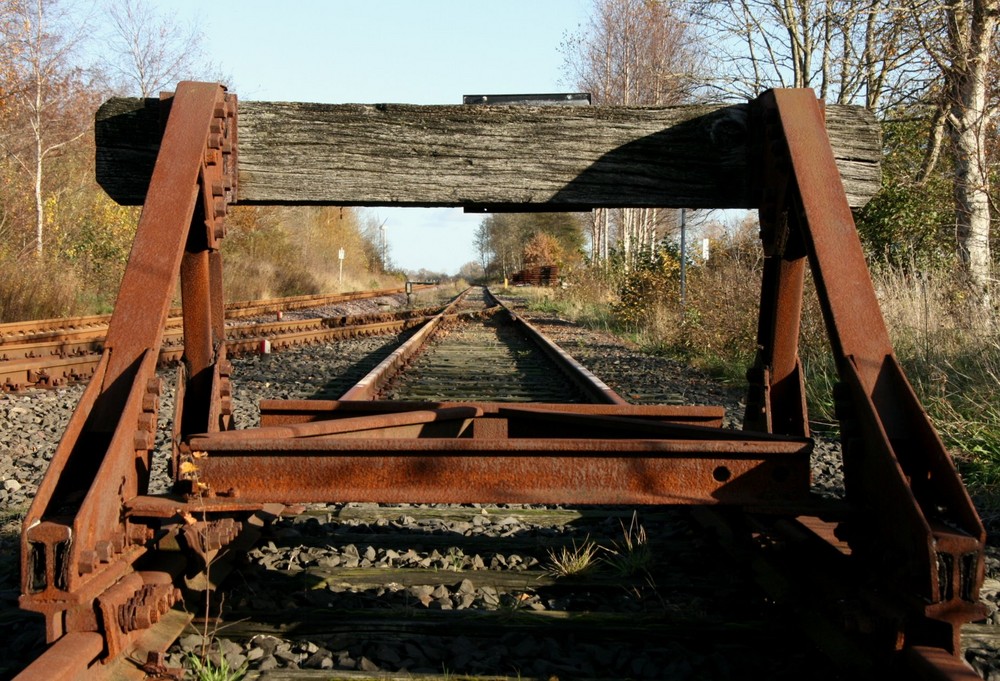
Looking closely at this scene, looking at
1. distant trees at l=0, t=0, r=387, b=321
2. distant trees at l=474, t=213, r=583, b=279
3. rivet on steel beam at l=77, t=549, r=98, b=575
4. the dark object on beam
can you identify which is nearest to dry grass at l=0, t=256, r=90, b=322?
distant trees at l=0, t=0, r=387, b=321

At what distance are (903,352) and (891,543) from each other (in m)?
6.67

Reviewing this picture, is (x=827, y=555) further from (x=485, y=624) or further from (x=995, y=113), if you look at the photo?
(x=995, y=113)

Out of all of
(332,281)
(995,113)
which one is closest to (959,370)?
(995,113)

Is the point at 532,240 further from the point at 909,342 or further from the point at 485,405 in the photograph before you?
the point at 485,405

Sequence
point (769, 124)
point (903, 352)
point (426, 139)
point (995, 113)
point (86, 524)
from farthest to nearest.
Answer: point (995, 113) → point (903, 352) → point (426, 139) → point (769, 124) → point (86, 524)

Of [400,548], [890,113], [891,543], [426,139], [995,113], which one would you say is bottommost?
[400,548]

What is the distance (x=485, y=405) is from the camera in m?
3.82

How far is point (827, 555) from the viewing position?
8.37 feet

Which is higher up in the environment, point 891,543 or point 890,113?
point 890,113

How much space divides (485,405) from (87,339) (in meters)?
9.84

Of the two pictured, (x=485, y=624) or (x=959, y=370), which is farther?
(x=959, y=370)

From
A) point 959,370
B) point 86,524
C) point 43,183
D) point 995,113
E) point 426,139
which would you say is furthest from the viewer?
point 43,183

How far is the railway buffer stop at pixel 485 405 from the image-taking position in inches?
80.6

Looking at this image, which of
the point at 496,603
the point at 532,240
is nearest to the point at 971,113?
the point at 496,603
